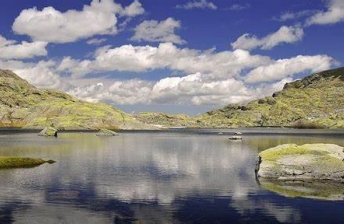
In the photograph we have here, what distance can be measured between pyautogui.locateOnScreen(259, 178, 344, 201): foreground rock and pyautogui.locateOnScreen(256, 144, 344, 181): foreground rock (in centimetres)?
129

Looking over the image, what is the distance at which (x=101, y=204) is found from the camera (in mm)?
44594

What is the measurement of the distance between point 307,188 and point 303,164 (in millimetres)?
7314

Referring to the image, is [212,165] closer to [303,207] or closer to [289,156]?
[289,156]

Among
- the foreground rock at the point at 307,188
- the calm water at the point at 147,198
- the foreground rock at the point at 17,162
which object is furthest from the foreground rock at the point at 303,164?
the foreground rock at the point at 17,162

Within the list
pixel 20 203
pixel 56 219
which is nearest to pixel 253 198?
pixel 56 219

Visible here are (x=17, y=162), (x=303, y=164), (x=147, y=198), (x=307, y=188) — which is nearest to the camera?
(x=147, y=198)

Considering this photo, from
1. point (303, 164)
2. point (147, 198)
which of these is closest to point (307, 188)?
point (303, 164)

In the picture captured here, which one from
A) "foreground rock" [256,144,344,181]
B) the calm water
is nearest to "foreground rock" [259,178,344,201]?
"foreground rock" [256,144,344,181]

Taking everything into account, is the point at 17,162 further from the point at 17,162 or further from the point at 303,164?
the point at 303,164

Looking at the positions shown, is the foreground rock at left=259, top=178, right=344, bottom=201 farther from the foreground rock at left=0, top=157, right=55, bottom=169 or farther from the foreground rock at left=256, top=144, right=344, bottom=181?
the foreground rock at left=0, top=157, right=55, bottom=169

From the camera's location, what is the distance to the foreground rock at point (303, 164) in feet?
198

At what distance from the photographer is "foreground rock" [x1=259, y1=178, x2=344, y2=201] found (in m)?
50.0

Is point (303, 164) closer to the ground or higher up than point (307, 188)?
higher up

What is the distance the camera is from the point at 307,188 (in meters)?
54.4
